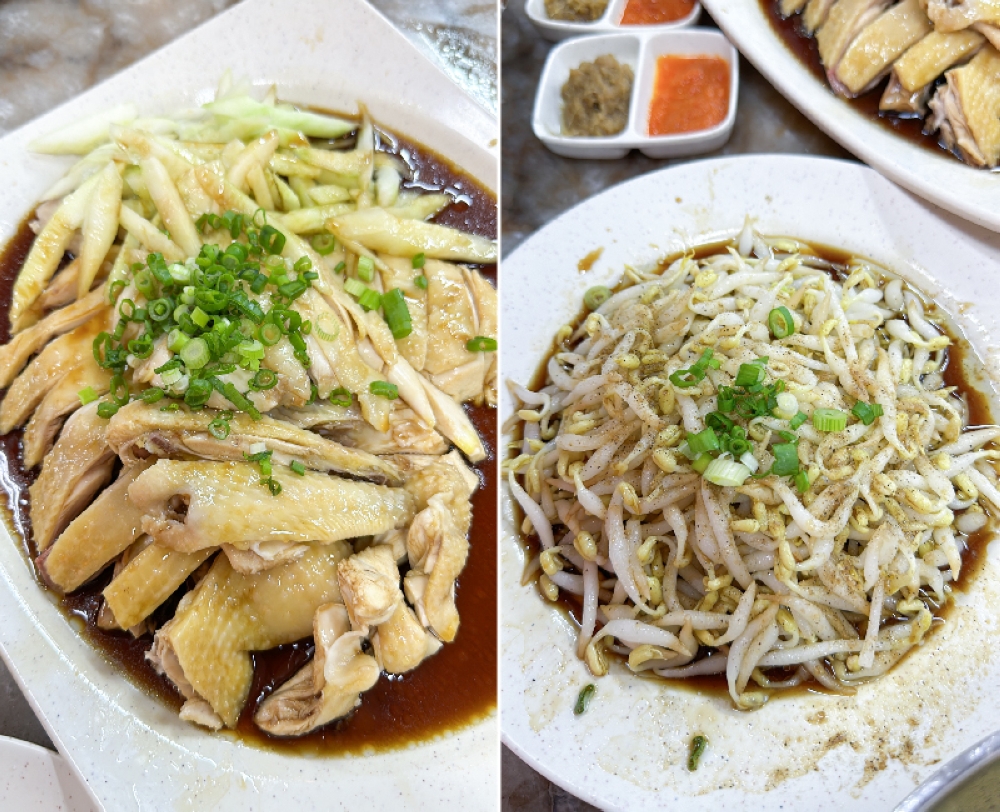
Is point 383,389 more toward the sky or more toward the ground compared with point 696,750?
more toward the sky

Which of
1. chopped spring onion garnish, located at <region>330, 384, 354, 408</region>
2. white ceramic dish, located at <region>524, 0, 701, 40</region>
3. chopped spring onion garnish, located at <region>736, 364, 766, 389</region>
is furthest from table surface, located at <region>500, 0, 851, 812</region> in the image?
chopped spring onion garnish, located at <region>736, 364, 766, 389</region>

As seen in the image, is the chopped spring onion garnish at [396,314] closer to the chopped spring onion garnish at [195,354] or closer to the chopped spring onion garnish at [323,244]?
the chopped spring onion garnish at [323,244]

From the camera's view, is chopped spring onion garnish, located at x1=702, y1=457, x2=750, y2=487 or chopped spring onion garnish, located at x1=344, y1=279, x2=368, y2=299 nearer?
chopped spring onion garnish, located at x1=702, y1=457, x2=750, y2=487

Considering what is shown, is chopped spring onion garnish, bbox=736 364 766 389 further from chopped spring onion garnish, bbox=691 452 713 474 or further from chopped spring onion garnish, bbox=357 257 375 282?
chopped spring onion garnish, bbox=357 257 375 282

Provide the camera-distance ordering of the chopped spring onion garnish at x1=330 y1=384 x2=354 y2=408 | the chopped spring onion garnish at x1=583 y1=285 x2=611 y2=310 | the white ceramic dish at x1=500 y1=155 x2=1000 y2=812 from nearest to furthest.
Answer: the white ceramic dish at x1=500 y1=155 x2=1000 y2=812, the chopped spring onion garnish at x1=330 y1=384 x2=354 y2=408, the chopped spring onion garnish at x1=583 y1=285 x2=611 y2=310

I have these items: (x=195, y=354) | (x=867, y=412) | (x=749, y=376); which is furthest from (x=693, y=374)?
(x=195, y=354)

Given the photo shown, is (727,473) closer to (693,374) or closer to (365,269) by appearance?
(693,374)
